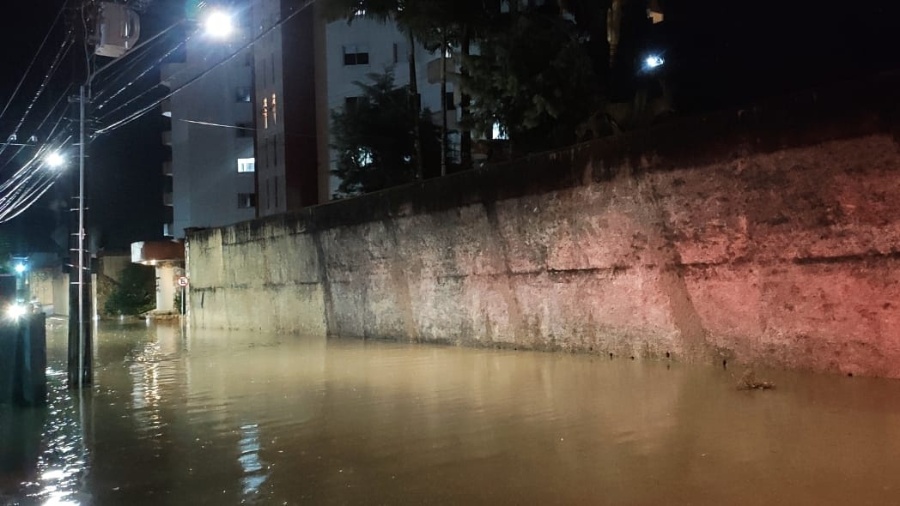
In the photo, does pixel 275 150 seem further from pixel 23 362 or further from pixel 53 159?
pixel 23 362

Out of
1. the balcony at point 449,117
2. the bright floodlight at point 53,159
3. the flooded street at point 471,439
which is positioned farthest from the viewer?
the balcony at point 449,117

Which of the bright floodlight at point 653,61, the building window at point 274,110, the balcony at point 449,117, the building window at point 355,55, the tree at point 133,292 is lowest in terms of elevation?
the tree at point 133,292

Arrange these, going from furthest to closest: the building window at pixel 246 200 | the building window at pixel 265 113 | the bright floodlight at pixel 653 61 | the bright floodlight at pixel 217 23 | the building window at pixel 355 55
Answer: the building window at pixel 246 200
the building window at pixel 265 113
the building window at pixel 355 55
the bright floodlight at pixel 653 61
the bright floodlight at pixel 217 23

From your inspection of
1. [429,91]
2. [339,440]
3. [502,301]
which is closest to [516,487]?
[339,440]

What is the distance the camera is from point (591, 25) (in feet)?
60.8

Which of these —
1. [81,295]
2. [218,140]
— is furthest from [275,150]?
[81,295]

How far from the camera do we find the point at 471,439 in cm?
729

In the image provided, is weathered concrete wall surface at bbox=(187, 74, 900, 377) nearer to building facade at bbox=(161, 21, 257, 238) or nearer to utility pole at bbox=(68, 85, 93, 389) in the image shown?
utility pole at bbox=(68, 85, 93, 389)

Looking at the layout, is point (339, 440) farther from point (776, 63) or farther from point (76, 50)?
point (776, 63)

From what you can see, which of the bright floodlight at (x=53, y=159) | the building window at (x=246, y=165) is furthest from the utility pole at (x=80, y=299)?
the building window at (x=246, y=165)

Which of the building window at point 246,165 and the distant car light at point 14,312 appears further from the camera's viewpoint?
the building window at point 246,165

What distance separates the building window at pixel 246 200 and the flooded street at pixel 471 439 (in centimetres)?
3650

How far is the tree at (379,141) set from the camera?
2961 centimetres

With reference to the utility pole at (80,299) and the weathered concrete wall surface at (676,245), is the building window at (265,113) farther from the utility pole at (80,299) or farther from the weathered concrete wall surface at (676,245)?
the utility pole at (80,299)
